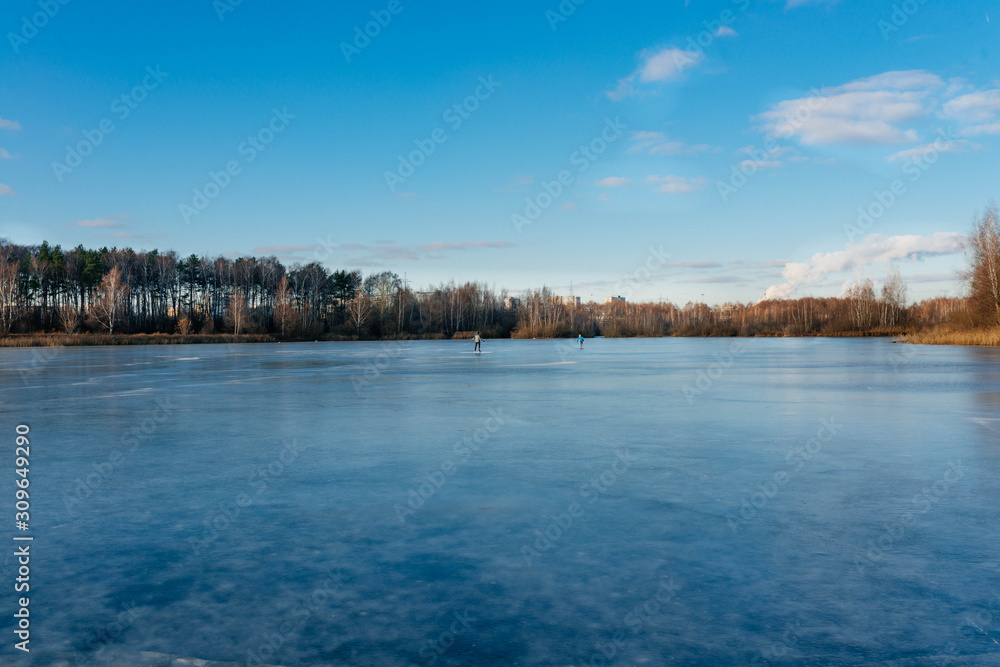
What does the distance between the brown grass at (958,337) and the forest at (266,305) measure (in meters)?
0.75

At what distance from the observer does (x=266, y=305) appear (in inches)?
3130

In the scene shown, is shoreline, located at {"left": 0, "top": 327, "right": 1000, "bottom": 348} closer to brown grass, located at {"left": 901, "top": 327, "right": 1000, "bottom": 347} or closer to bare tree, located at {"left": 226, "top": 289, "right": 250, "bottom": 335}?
brown grass, located at {"left": 901, "top": 327, "right": 1000, "bottom": 347}

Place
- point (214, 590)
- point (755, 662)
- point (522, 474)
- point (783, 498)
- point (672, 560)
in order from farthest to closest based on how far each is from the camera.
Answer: point (522, 474) → point (783, 498) → point (672, 560) → point (214, 590) → point (755, 662)

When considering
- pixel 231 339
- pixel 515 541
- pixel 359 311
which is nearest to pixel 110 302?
pixel 231 339

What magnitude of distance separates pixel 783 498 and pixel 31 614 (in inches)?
184

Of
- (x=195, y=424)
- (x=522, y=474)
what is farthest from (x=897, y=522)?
(x=195, y=424)

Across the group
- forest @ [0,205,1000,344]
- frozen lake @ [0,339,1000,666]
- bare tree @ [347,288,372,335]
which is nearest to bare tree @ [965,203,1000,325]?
forest @ [0,205,1000,344]

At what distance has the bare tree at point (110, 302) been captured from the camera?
194 feet

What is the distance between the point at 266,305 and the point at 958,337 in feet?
223

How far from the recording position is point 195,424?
30.1 feet

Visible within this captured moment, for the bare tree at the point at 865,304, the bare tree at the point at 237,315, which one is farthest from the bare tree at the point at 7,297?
the bare tree at the point at 865,304

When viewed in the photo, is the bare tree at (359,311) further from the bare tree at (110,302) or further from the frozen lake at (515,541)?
the frozen lake at (515,541)

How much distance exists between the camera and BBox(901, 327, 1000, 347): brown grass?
3656 centimetres

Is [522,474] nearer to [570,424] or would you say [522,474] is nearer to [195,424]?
[570,424]
